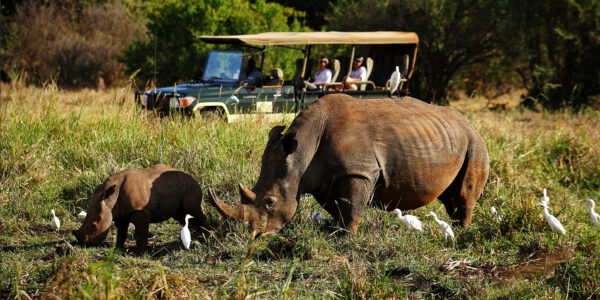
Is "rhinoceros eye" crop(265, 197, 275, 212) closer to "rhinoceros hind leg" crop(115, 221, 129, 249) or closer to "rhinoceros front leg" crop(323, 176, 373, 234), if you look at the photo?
"rhinoceros front leg" crop(323, 176, 373, 234)

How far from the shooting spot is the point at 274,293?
4.02m

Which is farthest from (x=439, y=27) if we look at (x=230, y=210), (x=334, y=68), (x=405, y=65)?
(x=230, y=210)

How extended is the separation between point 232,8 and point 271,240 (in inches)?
605

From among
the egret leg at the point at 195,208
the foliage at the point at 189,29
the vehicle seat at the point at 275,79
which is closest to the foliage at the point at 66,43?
the foliage at the point at 189,29

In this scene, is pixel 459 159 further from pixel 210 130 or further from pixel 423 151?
pixel 210 130

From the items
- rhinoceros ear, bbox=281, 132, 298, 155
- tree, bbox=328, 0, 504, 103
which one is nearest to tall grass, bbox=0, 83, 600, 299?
rhinoceros ear, bbox=281, 132, 298, 155

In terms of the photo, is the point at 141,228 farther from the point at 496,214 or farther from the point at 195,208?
the point at 496,214

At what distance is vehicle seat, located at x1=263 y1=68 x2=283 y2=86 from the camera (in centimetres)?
1144

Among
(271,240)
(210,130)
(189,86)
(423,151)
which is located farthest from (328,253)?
(189,86)

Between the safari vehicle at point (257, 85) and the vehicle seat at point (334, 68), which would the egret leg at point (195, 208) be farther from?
the vehicle seat at point (334, 68)

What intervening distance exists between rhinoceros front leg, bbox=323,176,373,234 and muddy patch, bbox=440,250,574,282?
2.35 feet

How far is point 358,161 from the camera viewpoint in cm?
455

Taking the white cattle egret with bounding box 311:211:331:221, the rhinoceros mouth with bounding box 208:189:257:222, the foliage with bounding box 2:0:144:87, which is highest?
the rhinoceros mouth with bounding box 208:189:257:222

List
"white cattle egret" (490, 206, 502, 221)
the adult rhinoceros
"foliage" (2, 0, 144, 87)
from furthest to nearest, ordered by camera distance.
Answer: "foliage" (2, 0, 144, 87)
"white cattle egret" (490, 206, 502, 221)
the adult rhinoceros
